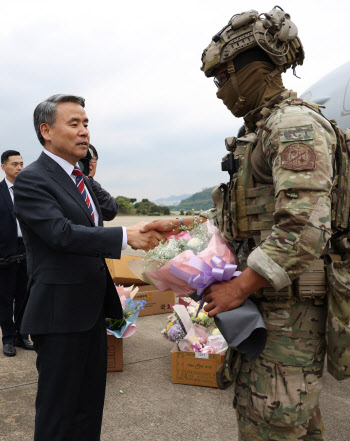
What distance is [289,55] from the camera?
2.09 metres

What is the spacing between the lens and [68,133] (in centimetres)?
226

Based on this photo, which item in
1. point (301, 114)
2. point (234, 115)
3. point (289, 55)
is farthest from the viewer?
point (234, 115)

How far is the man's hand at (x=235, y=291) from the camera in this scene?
1680 millimetres

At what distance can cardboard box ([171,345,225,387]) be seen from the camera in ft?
11.9

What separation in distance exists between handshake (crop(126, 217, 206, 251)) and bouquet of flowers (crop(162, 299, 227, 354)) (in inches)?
65.5

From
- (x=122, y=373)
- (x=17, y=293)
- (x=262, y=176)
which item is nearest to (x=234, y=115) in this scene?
(x=262, y=176)

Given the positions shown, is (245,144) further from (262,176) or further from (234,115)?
(234,115)

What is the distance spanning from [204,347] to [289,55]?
2.77m

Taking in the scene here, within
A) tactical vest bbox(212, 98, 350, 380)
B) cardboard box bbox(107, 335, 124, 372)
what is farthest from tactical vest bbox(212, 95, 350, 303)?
cardboard box bbox(107, 335, 124, 372)

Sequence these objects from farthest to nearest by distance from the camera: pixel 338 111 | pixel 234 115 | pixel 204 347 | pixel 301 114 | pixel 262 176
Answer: pixel 338 111, pixel 204 347, pixel 234 115, pixel 262 176, pixel 301 114

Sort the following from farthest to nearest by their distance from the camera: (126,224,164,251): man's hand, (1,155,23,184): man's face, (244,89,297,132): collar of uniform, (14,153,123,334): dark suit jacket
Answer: (1,155,23,184): man's face, (126,224,164,251): man's hand, (14,153,123,334): dark suit jacket, (244,89,297,132): collar of uniform

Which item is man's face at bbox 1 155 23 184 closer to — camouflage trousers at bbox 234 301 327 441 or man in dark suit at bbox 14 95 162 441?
man in dark suit at bbox 14 95 162 441

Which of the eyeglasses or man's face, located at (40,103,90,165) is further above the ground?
the eyeglasses

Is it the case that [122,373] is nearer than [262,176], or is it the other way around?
[262,176]
